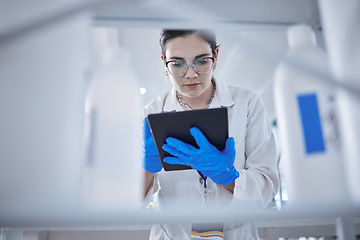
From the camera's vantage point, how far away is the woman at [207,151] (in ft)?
3.60

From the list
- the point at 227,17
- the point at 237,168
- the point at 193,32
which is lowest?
the point at 237,168

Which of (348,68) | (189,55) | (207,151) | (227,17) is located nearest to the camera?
(348,68)

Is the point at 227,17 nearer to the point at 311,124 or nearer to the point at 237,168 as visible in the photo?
the point at 311,124

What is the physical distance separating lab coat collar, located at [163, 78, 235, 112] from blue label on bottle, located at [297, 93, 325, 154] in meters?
0.78

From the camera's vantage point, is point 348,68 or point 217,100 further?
point 217,100

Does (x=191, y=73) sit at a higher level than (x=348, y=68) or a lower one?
higher

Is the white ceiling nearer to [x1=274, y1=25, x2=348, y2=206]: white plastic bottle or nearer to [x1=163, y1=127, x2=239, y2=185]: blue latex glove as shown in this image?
[x1=274, y1=25, x2=348, y2=206]: white plastic bottle

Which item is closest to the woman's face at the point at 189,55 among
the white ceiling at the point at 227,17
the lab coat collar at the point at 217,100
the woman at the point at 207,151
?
the woman at the point at 207,151

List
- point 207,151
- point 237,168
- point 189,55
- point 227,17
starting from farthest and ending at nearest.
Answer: point 237,168, point 189,55, point 207,151, point 227,17

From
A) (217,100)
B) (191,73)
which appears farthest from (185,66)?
(217,100)

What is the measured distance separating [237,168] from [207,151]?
1.23 feet

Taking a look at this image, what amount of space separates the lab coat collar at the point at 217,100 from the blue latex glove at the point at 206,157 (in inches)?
A: 14.6

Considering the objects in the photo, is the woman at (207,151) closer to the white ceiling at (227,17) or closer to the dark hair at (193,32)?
the dark hair at (193,32)

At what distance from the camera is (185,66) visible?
1.25 m
